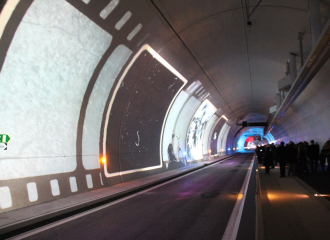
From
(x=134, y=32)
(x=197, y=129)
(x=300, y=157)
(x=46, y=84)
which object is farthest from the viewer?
(x=197, y=129)

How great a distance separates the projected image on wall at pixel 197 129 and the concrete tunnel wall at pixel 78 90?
9.65 metres

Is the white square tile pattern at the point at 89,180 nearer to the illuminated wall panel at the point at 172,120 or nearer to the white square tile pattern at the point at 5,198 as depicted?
the white square tile pattern at the point at 5,198

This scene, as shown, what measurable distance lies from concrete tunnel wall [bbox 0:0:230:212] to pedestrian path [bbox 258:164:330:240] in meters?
5.78

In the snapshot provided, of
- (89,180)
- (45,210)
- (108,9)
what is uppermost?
(108,9)

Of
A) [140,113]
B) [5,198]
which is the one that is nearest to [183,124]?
[140,113]

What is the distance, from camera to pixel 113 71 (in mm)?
10461

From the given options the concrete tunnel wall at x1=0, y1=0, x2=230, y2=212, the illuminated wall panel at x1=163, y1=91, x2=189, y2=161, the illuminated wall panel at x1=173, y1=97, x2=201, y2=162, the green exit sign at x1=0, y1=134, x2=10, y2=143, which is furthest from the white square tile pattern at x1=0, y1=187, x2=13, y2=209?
the illuminated wall panel at x1=173, y1=97, x2=201, y2=162

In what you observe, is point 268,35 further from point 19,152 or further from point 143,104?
point 19,152

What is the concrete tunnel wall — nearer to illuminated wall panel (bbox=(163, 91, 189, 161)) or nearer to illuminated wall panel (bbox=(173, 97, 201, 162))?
illuminated wall panel (bbox=(163, 91, 189, 161))

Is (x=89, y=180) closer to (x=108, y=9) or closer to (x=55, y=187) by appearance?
(x=55, y=187)

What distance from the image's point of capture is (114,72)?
1055 cm

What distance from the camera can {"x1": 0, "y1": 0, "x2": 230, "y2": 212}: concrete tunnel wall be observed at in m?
6.89

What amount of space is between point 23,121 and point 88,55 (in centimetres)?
289

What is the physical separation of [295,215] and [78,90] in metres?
7.10
